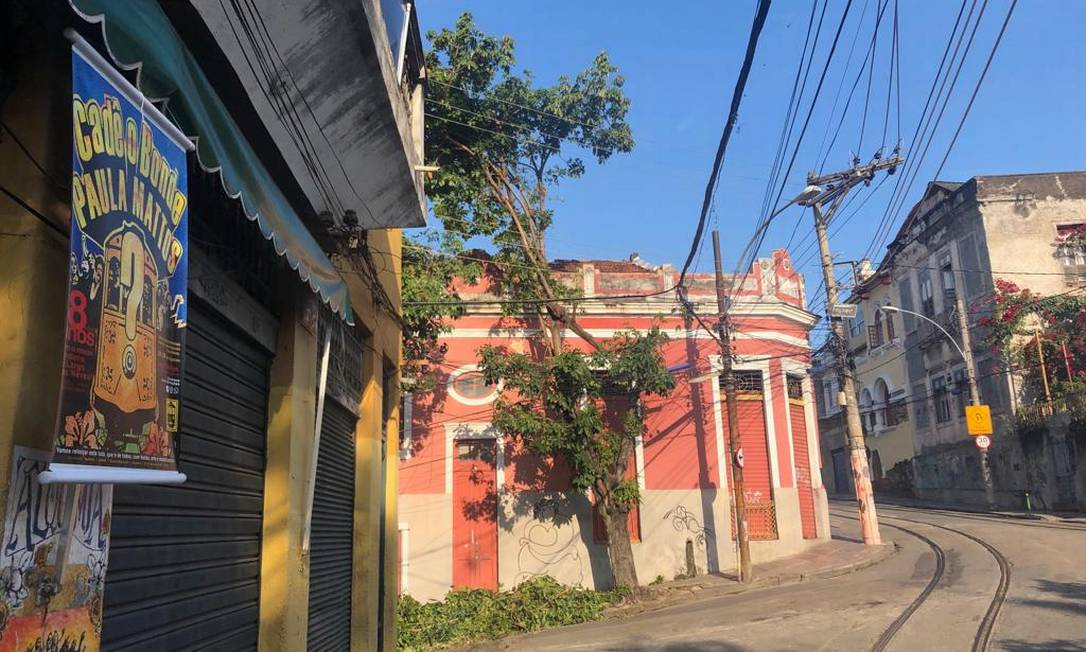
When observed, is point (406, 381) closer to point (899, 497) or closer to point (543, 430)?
point (543, 430)

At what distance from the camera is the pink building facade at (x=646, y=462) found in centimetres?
1648

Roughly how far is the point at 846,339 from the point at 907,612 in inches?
437

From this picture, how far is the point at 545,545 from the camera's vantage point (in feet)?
53.9

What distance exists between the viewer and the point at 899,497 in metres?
35.7

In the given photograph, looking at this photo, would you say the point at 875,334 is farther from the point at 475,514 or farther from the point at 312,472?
the point at 312,472

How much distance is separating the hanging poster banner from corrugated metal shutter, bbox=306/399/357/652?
3.63 m

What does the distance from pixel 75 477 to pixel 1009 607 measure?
11.3 m

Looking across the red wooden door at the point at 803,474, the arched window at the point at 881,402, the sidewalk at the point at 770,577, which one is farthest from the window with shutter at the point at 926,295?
the sidewalk at the point at 770,577

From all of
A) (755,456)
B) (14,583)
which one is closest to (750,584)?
(755,456)

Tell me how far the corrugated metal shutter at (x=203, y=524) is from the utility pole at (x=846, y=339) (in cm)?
1661

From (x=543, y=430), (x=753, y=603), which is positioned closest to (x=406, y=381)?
(x=543, y=430)

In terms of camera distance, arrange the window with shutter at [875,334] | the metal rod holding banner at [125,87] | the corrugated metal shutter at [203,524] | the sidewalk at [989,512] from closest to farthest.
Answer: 1. the metal rod holding banner at [125,87]
2. the corrugated metal shutter at [203,524]
3. the sidewalk at [989,512]
4. the window with shutter at [875,334]

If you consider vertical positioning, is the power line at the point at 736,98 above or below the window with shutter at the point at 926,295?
below

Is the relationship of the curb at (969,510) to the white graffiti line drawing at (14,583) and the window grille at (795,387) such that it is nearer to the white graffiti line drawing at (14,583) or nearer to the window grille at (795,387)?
the window grille at (795,387)
